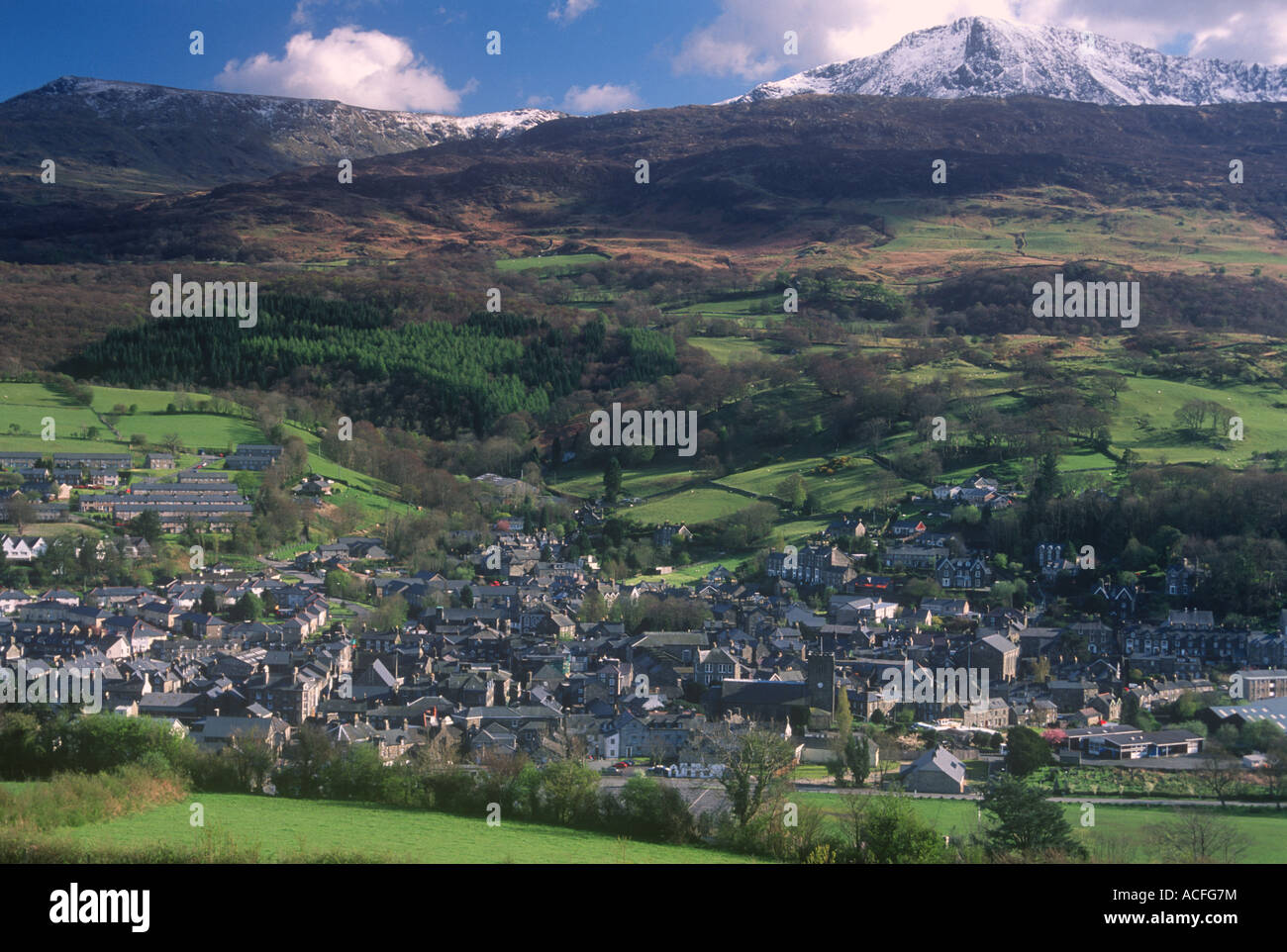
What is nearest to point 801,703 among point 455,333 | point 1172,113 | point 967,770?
point 967,770

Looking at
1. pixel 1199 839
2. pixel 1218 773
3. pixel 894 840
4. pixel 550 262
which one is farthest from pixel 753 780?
pixel 550 262

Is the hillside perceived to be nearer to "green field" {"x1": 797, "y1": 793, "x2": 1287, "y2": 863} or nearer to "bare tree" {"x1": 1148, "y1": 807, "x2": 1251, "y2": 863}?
"green field" {"x1": 797, "y1": 793, "x2": 1287, "y2": 863}

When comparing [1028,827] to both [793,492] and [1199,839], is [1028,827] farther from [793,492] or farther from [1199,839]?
[793,492]

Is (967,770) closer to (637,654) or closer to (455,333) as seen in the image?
(637,654)

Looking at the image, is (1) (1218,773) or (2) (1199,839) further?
(1) (1218,773)

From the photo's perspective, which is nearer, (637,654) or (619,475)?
(637,654)

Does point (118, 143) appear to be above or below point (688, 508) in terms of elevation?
above

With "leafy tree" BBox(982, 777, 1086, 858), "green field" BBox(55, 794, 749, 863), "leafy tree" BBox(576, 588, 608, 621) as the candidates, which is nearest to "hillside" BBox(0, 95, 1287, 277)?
"leafy tree" BBox(576, 588, 608, 621)
